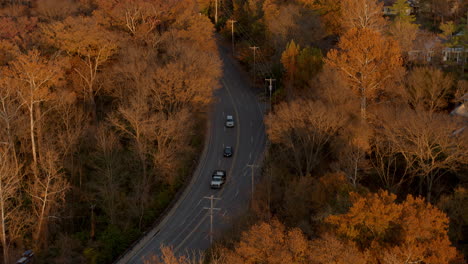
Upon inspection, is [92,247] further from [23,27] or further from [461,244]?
[23,27]

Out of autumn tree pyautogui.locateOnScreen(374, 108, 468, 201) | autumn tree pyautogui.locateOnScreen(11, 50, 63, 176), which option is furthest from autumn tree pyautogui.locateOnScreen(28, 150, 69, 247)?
autumn tree pyautogui.locateOnScreen(374, 108, 468, 201)

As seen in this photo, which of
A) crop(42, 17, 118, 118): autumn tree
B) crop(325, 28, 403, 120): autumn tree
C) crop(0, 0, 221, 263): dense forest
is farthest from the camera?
crop(42, 17, 118, 118): autumn tree

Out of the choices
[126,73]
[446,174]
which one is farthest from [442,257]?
[126,73]

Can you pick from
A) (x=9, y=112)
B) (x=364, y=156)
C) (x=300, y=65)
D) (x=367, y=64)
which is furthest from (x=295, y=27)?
(x=9, y=112)

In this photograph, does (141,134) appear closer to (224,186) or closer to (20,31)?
(224,186)

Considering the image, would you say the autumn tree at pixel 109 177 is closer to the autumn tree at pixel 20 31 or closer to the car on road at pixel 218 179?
the car on road at pixel 218 179

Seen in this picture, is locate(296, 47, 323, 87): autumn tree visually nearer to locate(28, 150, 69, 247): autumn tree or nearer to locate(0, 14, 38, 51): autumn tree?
locate(28, 150, 69, 247): autumn tree
